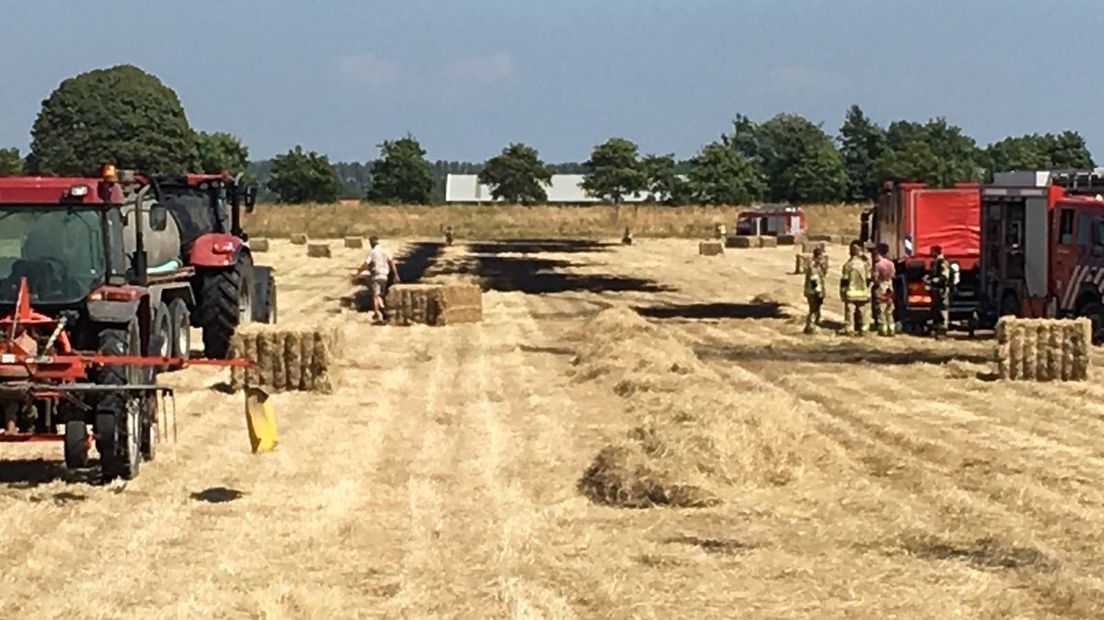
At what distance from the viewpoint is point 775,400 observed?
1441 centimetres

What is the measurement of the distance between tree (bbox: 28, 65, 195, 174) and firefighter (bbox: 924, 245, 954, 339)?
86314mm

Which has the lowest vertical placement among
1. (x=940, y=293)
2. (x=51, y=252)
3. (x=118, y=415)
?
(x=940, y=293)

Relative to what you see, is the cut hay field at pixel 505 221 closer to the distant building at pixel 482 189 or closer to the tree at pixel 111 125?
the tree at pixel 111 125

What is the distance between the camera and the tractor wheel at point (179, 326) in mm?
19078

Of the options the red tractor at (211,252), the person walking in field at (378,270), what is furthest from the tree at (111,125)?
the red tractor at (211,252)

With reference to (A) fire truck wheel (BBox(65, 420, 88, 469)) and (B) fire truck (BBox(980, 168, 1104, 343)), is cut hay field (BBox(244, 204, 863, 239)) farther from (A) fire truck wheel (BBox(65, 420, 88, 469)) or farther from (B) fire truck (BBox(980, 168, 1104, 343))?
A: (A) fire truck wheel (BBox(65, 420, 88, 469))

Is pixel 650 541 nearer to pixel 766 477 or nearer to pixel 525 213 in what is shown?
pixel 766 477

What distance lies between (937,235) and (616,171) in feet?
372

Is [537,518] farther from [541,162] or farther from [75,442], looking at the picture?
[541,162]

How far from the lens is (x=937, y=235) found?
100ft

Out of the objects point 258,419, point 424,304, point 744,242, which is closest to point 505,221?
point 744,242

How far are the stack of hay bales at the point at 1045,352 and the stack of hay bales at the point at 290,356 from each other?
8186 millimetres

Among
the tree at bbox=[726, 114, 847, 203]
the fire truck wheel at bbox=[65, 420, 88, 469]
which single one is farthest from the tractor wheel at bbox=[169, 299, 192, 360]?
the tree at bbox=[726, 114, 847, 203]

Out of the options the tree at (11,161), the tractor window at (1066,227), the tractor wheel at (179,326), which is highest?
the tree at (11,161)
